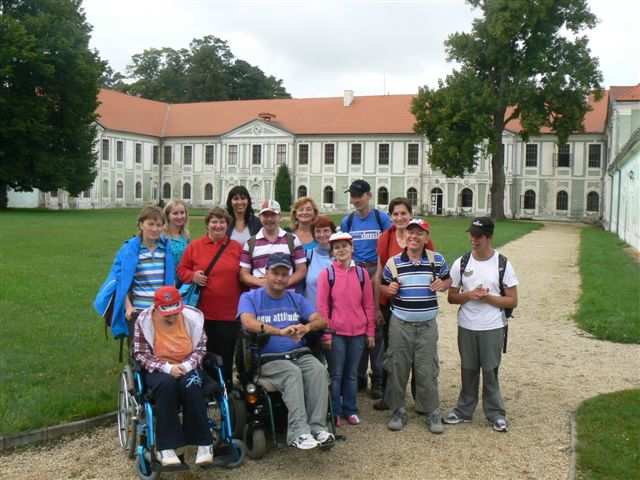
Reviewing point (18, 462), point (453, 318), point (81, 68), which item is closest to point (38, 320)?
point (18, 462)

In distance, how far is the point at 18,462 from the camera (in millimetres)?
4785

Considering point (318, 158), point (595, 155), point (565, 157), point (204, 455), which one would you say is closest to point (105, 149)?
point (318, 158)

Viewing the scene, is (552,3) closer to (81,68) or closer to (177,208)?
(81,68)

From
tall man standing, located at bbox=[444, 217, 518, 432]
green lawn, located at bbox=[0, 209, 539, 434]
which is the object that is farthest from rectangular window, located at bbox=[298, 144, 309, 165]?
tall man standing, located at bbox=[444, 217, 518, 432]

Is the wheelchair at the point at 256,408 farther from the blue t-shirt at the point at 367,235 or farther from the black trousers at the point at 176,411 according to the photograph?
the blue t-shirt at the point at 367,235

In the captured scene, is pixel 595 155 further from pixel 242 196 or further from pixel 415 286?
pixel 242 196

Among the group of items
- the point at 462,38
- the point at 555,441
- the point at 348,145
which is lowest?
the point at 555,441

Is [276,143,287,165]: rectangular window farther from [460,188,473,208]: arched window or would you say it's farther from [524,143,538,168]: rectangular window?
[524,143,538,168]: rectangular window

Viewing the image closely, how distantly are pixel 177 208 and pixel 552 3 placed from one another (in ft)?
122

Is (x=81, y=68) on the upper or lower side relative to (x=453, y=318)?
upper

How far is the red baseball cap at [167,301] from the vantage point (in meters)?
4.68

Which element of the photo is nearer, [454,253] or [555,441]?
[555,441]

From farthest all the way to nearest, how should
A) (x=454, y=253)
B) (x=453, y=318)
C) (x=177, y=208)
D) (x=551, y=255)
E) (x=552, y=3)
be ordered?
(x=552, y=3) → (x=551, y=255) → (x=454, y=253) → (x=453, y=318) → (x=177, y=208)

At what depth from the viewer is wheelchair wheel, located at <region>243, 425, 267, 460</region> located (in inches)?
188
